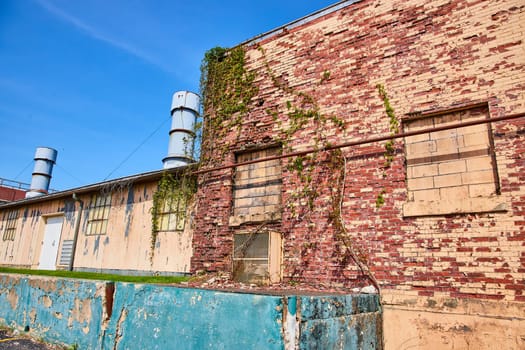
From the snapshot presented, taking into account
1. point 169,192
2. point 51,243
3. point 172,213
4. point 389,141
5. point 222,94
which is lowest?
point 51,243

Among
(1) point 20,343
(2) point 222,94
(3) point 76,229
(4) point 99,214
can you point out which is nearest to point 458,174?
(2) point 222,94

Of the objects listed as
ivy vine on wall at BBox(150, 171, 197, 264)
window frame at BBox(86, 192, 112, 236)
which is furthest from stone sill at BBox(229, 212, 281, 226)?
window frame at BBox(86, 192, 112, 236)

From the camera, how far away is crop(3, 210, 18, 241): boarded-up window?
1549 centimetres

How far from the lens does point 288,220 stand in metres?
6.70

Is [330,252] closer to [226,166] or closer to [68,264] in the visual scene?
[226,166]

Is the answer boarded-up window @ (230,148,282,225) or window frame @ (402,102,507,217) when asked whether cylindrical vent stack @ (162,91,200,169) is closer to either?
boarded-up window @ (230,148,282,225)

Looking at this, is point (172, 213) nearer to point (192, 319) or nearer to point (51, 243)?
point (192, 319)

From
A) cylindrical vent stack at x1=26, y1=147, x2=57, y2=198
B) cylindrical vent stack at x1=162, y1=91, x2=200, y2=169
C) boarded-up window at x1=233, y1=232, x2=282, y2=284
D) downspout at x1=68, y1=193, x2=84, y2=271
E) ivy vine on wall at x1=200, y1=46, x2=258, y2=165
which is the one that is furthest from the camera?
cylindrical vent stack at x1=26, y1=147, x2=57, y2=198

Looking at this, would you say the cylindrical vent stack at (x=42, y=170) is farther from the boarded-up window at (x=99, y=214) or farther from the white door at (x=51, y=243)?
the boarded-up window at (x=99, y=214)

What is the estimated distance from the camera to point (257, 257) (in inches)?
261

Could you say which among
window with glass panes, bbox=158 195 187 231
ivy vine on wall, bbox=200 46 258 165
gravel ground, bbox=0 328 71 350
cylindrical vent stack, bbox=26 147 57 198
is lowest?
gravel ground, bbox=0 328 71 350

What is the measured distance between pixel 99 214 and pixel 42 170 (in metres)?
15.7

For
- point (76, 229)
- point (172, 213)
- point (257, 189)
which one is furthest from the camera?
point (76, 229)

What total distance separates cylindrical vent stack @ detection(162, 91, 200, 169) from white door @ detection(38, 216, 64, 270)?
180 inches
